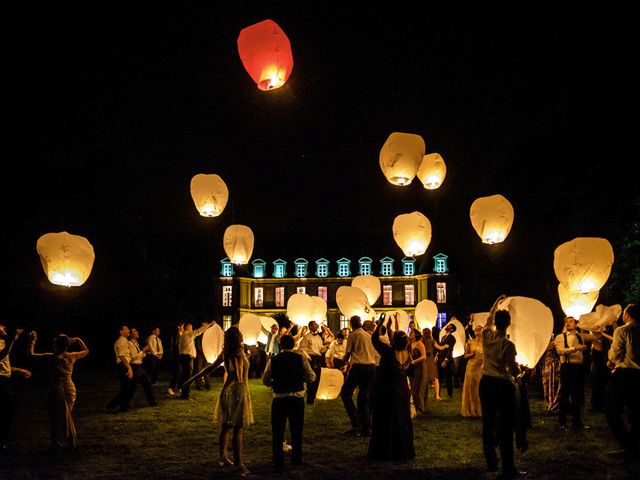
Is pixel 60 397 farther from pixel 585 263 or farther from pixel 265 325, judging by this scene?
pixel 265 325

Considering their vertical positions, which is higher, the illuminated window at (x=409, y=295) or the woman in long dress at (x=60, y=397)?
the illuminated window at (x=409, y=295)

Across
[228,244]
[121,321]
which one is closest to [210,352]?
[228,244]

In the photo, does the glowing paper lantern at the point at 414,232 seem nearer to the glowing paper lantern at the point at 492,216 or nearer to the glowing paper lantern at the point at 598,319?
the glowing paper lantern at the point at 492,216

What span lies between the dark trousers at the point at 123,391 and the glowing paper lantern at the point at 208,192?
11.2 ft

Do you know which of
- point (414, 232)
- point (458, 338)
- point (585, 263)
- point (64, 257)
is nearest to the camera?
point (64, 257)

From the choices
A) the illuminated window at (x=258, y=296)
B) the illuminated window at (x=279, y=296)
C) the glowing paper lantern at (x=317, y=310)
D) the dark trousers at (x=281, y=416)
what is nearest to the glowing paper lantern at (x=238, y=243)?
the glowing paper lantern at (x=317, y=310)

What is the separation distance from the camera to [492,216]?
1003cm

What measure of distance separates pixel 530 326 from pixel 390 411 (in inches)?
76.9

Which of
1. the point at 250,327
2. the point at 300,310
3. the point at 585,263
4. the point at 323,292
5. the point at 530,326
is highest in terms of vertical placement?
the point at 323,292

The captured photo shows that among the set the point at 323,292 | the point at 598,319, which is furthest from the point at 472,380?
the point at 323,292

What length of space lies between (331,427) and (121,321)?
22244mm

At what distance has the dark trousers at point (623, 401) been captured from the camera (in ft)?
22.4

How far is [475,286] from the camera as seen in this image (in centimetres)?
4141

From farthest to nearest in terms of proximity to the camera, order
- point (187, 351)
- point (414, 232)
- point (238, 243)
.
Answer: point (187, 351) → point (238, 243) → point (414, 232)
